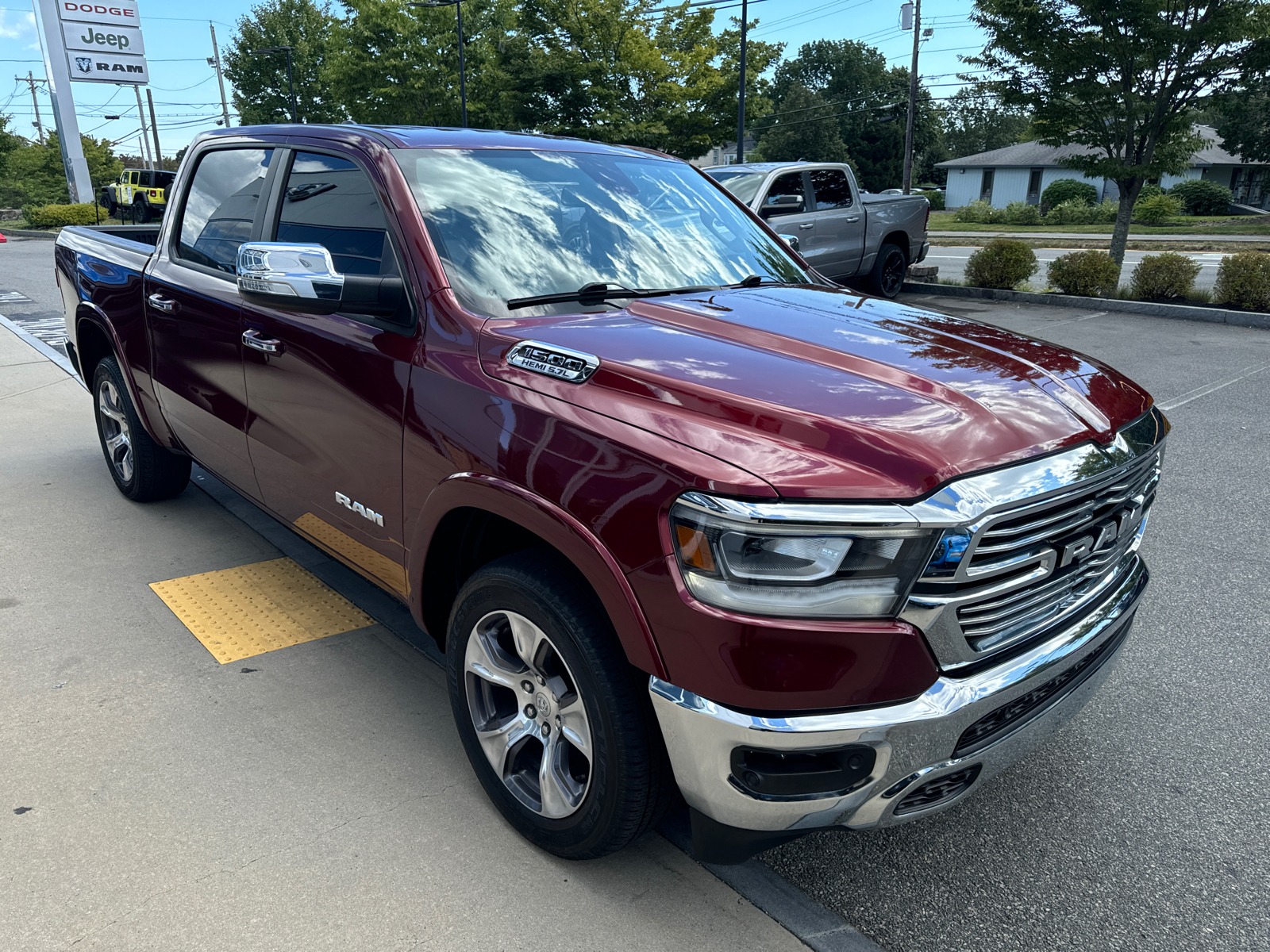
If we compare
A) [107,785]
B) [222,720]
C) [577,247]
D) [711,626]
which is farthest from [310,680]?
[711,626]

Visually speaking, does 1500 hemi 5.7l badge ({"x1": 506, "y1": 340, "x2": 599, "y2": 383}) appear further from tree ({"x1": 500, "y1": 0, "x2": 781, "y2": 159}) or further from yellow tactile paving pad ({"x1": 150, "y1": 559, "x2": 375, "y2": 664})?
tree ({"x1": 500, "y1": 0, "x2": 781, "y2": 159})

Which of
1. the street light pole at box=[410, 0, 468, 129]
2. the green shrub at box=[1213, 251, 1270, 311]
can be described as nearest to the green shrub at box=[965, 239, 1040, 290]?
the green shrub at box=[1213, 251, 1270, 311]

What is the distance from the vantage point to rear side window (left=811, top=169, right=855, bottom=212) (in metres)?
11.7

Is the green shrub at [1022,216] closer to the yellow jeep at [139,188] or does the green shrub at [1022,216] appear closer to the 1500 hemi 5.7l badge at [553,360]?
the yellow jeep at [139,188]

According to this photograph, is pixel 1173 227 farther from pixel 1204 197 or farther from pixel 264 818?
pixel 264 818

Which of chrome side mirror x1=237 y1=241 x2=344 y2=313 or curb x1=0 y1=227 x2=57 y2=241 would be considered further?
curb x1=0 y1=227 x2=57 y2=241

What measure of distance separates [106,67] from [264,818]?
121 ft

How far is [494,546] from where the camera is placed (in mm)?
2684

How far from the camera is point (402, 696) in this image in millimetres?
3350

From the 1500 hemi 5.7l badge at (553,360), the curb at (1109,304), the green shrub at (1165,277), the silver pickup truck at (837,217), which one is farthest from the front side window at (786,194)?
the 1500 hemi 5.7l badge at (553,360)

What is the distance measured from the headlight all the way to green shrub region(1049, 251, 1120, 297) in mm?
12517

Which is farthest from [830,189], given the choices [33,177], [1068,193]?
[33,177]

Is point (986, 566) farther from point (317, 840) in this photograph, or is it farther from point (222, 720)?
point (222, 720)

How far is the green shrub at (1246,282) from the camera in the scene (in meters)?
11.1
